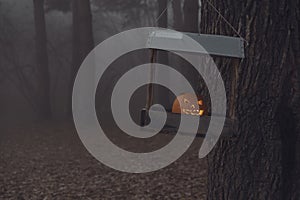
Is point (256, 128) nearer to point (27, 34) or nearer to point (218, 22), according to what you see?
point (218, 22)

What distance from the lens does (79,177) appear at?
8.89 metres

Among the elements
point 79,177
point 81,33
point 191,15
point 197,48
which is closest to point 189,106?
point 197,48

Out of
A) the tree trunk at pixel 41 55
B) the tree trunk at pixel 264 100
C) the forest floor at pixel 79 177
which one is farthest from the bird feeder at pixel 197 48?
the tree trunk at pixel 41 55

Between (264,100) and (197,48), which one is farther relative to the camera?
(264,100)

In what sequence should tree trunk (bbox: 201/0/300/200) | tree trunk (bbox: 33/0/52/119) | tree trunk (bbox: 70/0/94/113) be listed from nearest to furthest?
tree trunk (bbox: 201/0/300/200)
tree trunk (bbox: 70/0/94/113)
tree trunk (bbox: 33/0/52/119)

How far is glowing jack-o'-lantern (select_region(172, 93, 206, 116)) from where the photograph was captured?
3.40m

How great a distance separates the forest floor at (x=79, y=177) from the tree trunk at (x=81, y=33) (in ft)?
12.4

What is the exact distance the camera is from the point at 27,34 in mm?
18844

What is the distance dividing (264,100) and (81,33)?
1154 cm

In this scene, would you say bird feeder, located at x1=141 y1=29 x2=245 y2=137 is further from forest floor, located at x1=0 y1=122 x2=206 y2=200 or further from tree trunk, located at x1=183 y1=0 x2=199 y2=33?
tree trunk, located at x1=183 y1=0 x2=199 y2=33

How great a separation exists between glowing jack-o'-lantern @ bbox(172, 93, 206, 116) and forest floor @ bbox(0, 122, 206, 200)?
13.4ft

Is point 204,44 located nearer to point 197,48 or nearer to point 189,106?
point 197,48

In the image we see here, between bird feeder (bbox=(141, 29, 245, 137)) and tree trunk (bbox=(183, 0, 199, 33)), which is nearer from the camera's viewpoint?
bird feeder (bbox=(141, 29, 245, 137))

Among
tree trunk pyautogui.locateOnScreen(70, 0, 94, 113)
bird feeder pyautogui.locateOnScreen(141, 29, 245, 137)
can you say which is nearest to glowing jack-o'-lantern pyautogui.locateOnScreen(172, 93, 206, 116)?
bird feeder pyautogui.locateOnScreen(141, 29, 245, 137)
